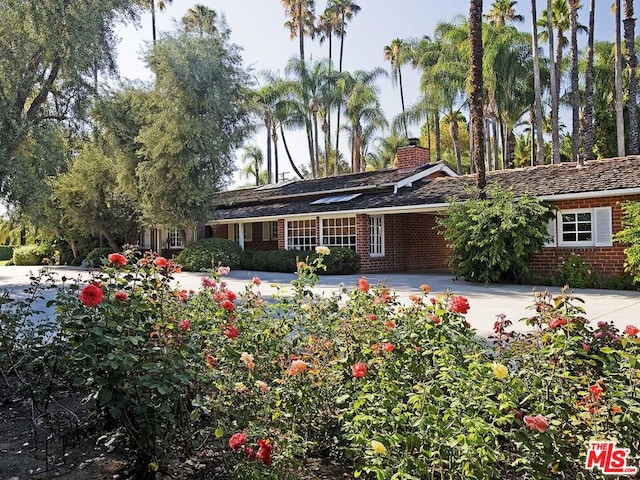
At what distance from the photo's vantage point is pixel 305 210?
786 inches

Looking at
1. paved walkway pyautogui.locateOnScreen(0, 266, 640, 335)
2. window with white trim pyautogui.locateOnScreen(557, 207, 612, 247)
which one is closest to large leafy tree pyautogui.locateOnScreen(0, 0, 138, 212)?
paved walkway pyautogui.locateOnScreen(0, 266, 640, 335)

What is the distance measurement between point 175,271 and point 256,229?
66.5ft

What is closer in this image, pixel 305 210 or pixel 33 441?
pixel 33 441

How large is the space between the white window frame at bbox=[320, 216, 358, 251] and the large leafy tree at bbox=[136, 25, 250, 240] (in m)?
5.36

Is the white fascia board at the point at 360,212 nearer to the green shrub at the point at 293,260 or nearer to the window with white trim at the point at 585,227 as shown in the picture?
the green shrub at the point at 293,260

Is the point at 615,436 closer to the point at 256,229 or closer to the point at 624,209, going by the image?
the point at 624,209

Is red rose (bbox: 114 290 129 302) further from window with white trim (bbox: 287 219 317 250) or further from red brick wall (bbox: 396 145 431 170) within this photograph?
red brick wall (bbox: 396 145 431 170)

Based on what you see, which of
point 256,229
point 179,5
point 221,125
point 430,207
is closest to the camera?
point 430,207

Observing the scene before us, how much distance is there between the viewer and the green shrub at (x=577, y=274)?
1309cm

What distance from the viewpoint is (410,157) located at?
22.3 meters

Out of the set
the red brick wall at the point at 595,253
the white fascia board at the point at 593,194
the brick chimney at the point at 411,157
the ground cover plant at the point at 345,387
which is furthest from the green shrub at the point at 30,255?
the ground cover plant at the point at 345,387

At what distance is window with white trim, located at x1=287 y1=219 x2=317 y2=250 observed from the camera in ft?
66.1

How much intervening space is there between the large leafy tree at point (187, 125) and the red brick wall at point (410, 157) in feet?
25.5

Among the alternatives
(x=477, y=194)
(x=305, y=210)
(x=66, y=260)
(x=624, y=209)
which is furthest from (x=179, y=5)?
(x=624, y=209)
